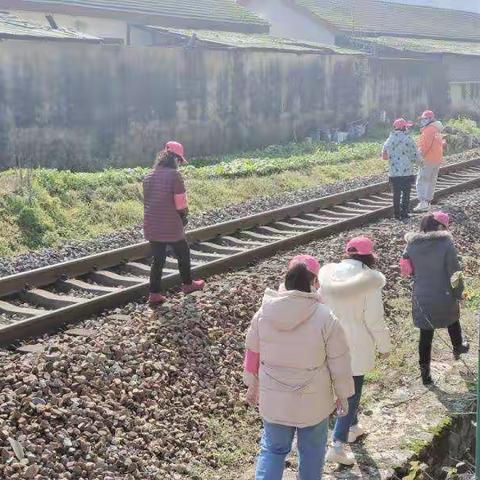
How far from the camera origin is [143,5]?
28438mm

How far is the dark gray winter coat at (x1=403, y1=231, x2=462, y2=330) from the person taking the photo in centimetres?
655

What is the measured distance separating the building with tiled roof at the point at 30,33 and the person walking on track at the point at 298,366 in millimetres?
13812

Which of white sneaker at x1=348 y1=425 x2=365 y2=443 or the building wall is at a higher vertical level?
the building wall

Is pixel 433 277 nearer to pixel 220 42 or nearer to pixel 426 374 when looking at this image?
pixel 426 374

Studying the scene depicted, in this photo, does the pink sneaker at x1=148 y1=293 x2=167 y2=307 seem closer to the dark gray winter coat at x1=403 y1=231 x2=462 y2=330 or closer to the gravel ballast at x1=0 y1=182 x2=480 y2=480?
the gravel ballast at x1=0 y1=182 x2=480 y2=480

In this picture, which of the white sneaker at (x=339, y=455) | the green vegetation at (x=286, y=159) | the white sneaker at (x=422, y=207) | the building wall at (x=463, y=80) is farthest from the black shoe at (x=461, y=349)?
the building wall at (x=463, y=80)

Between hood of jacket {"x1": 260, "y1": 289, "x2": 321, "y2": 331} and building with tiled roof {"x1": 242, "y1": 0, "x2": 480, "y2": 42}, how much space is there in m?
32.1

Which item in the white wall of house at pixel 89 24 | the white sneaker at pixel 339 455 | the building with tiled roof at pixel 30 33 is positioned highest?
the white wall of house at pixel 89 24

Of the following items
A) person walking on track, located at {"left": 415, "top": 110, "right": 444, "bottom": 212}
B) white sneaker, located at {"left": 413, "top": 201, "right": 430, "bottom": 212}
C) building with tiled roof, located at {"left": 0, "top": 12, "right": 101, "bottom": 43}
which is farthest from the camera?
building with tiled roof, located at {"left": 0, "top": 12, "right": 101, "bottom": 43}

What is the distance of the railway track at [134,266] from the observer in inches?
307

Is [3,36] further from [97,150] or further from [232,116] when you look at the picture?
[232,116]

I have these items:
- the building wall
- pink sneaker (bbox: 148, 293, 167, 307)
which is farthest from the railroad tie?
the building wall

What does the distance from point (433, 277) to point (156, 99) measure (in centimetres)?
1504

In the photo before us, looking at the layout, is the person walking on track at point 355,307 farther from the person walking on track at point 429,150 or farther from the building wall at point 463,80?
the building wall at point 463,80
